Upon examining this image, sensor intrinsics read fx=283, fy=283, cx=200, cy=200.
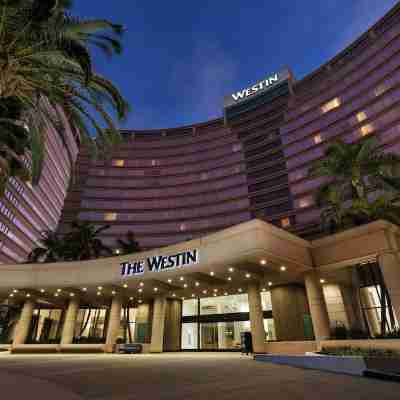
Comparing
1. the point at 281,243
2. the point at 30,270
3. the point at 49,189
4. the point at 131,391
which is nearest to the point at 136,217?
the point at 49,189

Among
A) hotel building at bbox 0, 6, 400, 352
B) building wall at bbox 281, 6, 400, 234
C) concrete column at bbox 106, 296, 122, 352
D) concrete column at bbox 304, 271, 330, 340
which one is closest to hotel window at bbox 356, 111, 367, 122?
building wall at bbox 281, 6, 400, 234

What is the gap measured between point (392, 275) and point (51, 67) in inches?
908

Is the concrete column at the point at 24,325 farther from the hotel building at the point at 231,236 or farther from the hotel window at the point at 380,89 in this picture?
the hotel window at the point at 380,89

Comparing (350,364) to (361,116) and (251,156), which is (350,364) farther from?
(251,156)

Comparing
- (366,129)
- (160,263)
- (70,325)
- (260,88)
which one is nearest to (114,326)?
(70,325)

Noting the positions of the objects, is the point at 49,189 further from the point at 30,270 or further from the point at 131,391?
the point at 131,391

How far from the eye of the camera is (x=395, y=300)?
18453mm

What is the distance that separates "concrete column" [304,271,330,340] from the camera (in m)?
22.5

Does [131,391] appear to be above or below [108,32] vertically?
below

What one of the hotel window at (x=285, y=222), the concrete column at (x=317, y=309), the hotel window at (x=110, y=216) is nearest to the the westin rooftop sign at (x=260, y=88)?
the hotel window at (x=285, y=222)

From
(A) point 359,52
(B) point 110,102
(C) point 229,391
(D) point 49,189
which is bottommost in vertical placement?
(C) point 229,391

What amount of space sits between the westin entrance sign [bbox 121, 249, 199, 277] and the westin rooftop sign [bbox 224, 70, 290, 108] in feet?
222

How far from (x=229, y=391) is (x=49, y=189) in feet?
299

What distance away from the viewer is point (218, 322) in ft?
113
